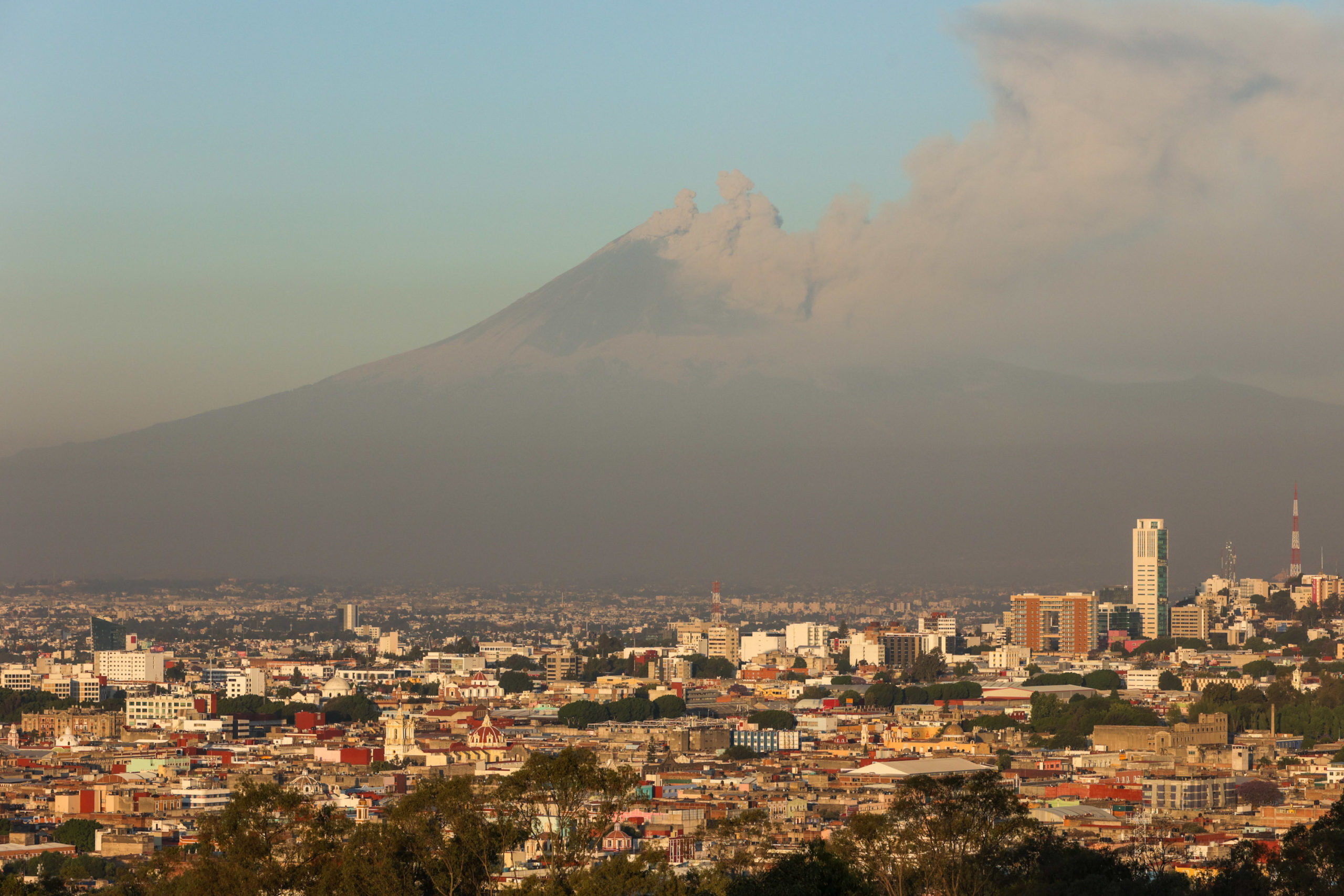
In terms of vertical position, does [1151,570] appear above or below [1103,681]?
above

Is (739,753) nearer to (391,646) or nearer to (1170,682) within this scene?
(1170,682)

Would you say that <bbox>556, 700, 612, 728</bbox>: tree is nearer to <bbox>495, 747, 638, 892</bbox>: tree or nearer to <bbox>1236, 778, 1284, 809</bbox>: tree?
<bbox>1236, 778, 1284, 809</bbox>: tree

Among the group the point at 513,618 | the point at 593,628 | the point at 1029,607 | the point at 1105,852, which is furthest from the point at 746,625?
the point at 1105,852

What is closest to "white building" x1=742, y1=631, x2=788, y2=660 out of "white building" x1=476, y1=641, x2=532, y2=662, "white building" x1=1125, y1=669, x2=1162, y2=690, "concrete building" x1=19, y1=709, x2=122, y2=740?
"white building" x1=476, y1=641, x2=532, y2=662

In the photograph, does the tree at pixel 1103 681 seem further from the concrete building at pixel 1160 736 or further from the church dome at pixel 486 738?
the church dome at pixel 486 738

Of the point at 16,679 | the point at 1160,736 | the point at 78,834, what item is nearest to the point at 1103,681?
the point at 1160,736

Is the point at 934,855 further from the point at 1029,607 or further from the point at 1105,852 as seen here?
the point at 1029,607
